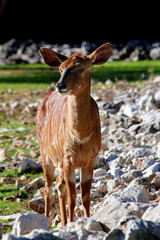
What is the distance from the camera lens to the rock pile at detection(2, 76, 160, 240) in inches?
106

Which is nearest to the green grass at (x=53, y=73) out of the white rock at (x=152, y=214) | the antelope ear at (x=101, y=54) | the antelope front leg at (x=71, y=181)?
the antelope ear at (x=101, y=54)

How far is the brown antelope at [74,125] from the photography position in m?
3.48

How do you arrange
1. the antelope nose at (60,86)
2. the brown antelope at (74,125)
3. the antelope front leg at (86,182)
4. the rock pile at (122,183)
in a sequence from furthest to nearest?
the antelope front leg at (86,182) < the brown antelope at (74,125) < the antelope nose at (60,86) < the rock pile at (122,183)

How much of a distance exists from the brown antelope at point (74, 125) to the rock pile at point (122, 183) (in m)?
0.33

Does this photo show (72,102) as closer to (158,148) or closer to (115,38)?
(158,148)

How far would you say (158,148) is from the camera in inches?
212

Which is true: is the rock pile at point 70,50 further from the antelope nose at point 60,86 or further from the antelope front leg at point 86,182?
the antelope nose at point 60,86

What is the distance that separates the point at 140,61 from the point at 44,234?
1417 centimetres

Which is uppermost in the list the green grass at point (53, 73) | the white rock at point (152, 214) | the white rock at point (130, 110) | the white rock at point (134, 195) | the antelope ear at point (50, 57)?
the antelope ear at point (50, 57)

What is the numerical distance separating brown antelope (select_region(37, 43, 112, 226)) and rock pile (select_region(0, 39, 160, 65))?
511 inches

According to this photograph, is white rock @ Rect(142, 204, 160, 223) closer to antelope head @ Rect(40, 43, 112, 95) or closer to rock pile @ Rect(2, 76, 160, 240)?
rock pile @ Rect(2, 76, 160, 240)

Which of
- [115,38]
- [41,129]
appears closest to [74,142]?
[41,129]

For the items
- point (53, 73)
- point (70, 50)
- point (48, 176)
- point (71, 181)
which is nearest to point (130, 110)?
point (48, 176)

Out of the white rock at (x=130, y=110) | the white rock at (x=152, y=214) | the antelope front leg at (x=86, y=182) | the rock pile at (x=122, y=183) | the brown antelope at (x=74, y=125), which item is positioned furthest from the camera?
the white rock at (x=130, y=110)
